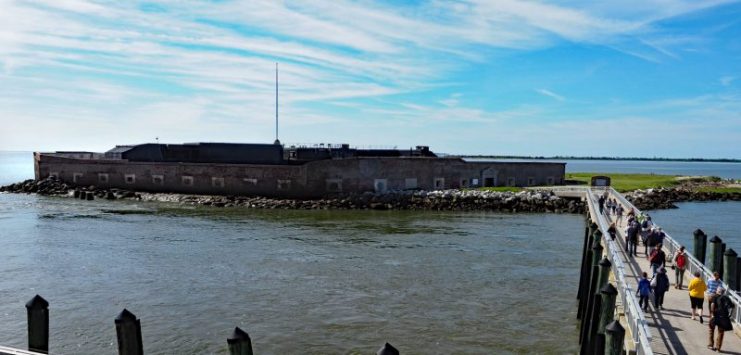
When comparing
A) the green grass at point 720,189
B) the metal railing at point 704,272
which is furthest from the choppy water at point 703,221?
the metal railing at point 704,272

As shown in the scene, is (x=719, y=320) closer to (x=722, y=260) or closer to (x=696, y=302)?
(x=696, y=302)

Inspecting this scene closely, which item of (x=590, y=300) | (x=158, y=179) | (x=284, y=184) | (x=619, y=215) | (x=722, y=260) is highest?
(x=158, y=179)

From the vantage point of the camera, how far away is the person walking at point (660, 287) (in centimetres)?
1227

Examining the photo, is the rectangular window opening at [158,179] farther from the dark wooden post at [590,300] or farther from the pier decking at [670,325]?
the pier decking at [670,325]

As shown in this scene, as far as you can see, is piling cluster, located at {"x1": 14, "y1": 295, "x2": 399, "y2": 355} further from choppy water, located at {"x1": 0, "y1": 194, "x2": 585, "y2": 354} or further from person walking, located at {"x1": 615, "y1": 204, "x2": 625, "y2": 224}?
person walking, located at {"x1": 615, "y1": 204, "x2": 625, "y2": 224}

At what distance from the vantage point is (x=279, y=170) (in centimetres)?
4747

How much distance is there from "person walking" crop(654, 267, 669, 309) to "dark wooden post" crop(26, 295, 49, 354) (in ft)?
37.4

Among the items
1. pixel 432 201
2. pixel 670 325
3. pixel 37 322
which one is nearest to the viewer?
pixel 37 322

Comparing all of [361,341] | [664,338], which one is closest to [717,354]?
[664,338]

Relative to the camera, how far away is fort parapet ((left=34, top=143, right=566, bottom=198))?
4653 centimetres

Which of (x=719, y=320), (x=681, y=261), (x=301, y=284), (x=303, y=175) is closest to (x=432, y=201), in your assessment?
(x=303, y=175)

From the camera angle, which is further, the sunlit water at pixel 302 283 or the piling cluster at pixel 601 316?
the sunlit water at pixel 302 283

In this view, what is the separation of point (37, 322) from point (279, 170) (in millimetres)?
37453

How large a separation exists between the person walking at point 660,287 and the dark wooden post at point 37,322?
11406 millimetres
